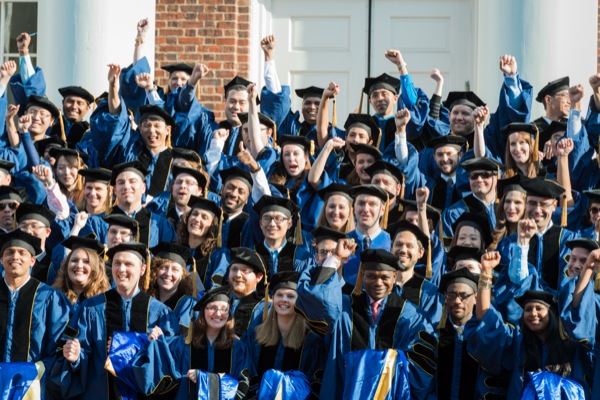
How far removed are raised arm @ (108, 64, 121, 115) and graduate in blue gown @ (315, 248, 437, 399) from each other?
297cm

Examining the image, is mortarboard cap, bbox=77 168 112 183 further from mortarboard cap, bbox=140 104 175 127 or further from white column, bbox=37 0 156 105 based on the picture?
white column, bbox=37 0 156 105

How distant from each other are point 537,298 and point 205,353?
6.43 ft

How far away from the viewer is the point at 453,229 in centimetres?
1002

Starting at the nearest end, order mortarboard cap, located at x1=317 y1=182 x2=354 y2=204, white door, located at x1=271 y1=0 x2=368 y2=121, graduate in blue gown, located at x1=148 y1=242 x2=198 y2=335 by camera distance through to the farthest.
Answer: graduate in blue gown, located at x1=148 y1=242 x2=198 y2=335 → mortarboard cap, located at x1=317 y1=182 x2=354 y2=204 → white door, located at x1=271 y1=0 x2=368 y2=121

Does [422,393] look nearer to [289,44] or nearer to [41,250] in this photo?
[41,250]

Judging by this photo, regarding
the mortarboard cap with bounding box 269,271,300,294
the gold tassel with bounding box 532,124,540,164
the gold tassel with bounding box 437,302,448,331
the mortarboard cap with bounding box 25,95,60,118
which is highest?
the mortarboard cap with bounding box 25,95,60,118

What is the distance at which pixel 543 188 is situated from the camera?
9.38 metres

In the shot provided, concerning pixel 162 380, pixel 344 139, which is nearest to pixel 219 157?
pixel 344 139

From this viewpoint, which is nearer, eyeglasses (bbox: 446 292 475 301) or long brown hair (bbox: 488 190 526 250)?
eyeglasses (bbox: 446 292 475 301)

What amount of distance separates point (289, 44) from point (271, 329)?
17.0 feet

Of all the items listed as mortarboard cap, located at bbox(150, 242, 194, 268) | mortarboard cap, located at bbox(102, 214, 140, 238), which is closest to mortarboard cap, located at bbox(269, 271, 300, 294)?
mortarboard cap, located at bbox(150, 242, 194, 268)

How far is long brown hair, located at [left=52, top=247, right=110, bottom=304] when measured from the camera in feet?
29.7

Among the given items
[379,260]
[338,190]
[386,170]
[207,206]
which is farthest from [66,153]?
[379,260]

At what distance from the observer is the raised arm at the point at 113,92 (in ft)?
35.4
